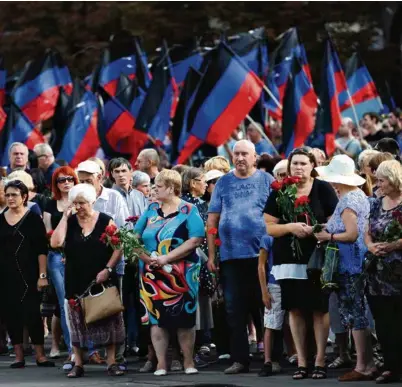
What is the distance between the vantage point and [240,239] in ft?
50.1

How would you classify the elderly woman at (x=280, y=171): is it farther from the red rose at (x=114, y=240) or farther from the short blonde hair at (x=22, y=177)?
the short blonde hair at (x=22, y=177)

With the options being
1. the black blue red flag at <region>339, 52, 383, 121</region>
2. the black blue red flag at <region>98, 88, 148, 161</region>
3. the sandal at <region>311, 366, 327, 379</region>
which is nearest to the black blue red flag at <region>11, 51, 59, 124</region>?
the black blue red flag at <region>98, 88, 148, 161</region>

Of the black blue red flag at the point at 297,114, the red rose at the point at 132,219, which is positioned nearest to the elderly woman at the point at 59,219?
the red rose at the point at 132,219

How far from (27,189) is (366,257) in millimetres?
4199

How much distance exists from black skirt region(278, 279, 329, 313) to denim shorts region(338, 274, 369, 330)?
0.17 metres

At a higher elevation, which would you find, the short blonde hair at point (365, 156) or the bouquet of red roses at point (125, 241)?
the short blonde hair at point (365, 156)

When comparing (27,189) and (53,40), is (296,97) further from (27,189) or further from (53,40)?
(53,40)

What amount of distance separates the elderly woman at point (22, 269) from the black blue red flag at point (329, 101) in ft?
25.1

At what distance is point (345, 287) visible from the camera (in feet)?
47.6

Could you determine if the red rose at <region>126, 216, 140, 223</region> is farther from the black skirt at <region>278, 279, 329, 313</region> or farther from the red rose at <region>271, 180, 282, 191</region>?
the black skirt at <region>278, 279, 329, 313</region>

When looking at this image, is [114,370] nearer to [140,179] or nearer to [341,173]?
[341,173]

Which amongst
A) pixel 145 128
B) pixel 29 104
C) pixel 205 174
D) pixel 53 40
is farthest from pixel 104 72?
pixel 53 40

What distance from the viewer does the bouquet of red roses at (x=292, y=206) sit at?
14.5 m

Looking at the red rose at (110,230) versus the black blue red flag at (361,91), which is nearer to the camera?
the red rose at (110,230)
